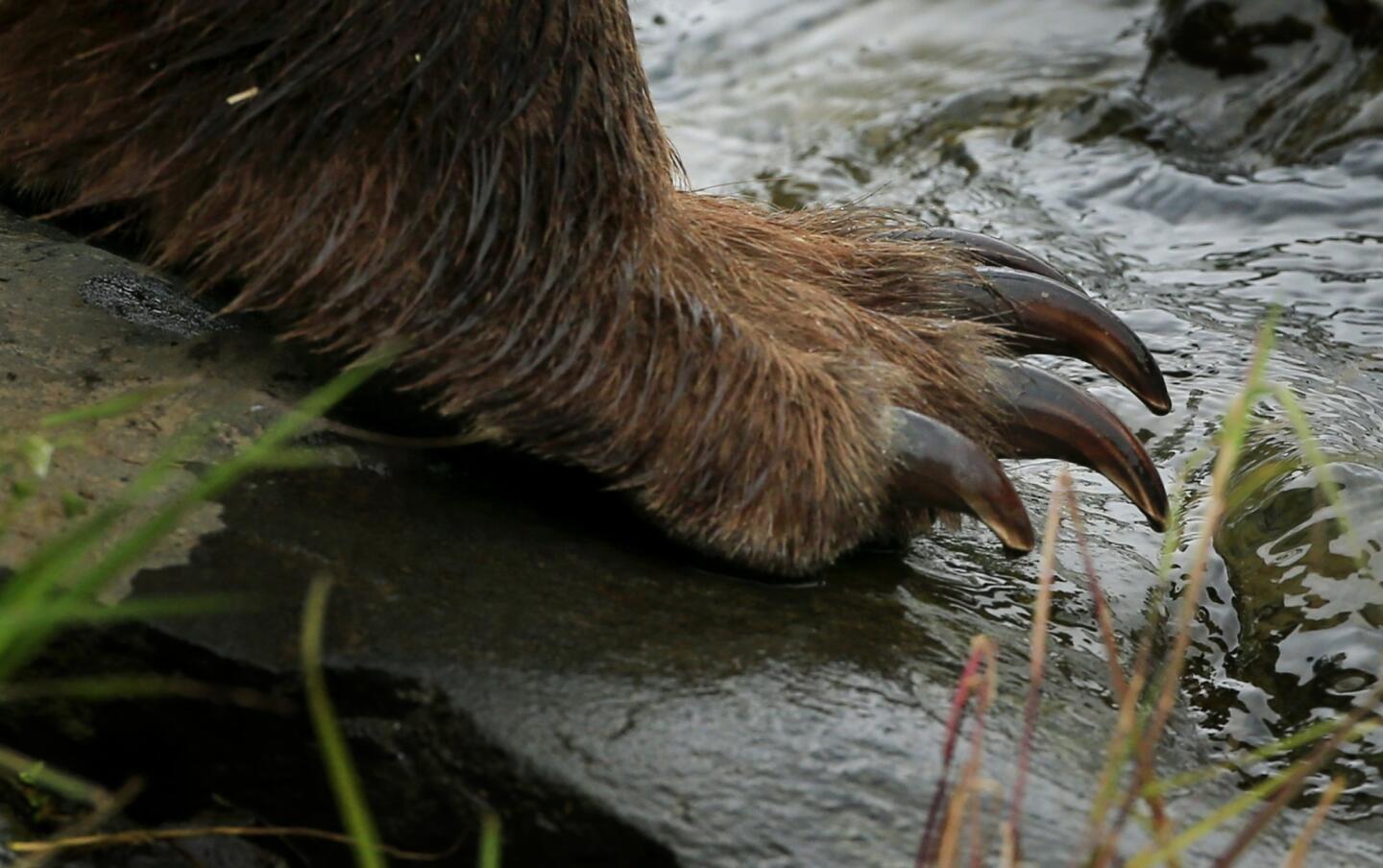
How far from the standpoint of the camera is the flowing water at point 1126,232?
2920 mm

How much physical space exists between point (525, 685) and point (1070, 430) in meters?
1.02

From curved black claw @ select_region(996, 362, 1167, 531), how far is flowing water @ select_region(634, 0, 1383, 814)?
0.25 metres

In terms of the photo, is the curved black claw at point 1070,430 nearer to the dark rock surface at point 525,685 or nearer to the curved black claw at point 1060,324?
the curved black claw at point 1060,324

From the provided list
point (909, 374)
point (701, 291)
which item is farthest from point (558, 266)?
point (909, 374)

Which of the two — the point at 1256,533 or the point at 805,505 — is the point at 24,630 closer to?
the point at 805,505

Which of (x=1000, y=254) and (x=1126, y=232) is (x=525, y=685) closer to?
(x=1000, y=254)

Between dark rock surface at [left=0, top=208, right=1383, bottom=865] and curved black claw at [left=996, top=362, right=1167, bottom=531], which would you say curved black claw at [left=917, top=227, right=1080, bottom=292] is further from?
dark rock surface at [left=0, top=208, right=1383, bottom=865]

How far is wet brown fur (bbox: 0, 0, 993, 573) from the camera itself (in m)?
2.49

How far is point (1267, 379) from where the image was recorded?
382 centimetres

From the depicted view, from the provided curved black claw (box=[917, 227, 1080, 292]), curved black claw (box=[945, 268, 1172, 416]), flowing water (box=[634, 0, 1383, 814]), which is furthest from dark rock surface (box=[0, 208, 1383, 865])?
curved black claw (box=[917, 227, 1080, 292])

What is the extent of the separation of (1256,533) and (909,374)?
88cm

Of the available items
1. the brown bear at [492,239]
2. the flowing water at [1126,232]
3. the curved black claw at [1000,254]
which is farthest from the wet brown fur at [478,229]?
the curved black claw at [1000,254]

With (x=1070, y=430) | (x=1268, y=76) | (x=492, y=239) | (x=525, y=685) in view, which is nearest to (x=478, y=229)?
(x=492, y=239)

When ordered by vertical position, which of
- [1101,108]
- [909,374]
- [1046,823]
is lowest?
[1046,823]
